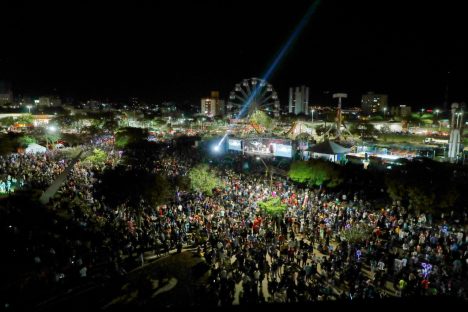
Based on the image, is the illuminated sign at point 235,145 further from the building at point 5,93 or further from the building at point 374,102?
the building at point 5,93

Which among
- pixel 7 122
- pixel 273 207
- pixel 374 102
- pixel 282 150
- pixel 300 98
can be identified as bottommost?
pixel 273 207

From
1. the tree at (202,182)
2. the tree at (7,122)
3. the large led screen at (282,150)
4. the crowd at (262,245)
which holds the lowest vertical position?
the crowd at (262,245)

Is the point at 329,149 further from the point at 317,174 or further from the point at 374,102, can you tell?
the point at 374,102

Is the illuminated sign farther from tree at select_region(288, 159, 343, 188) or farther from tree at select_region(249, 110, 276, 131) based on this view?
tree at select_region(249, 110, 276, 131)

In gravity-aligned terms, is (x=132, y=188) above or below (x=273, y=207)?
above

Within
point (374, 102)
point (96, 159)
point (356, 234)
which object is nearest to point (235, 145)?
point (96, 159)

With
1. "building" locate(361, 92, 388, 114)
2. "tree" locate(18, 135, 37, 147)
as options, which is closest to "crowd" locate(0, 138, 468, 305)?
"tree" locate(18, 135, 37, 147)

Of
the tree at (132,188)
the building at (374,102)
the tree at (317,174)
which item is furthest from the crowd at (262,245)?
the building at (374,102)
